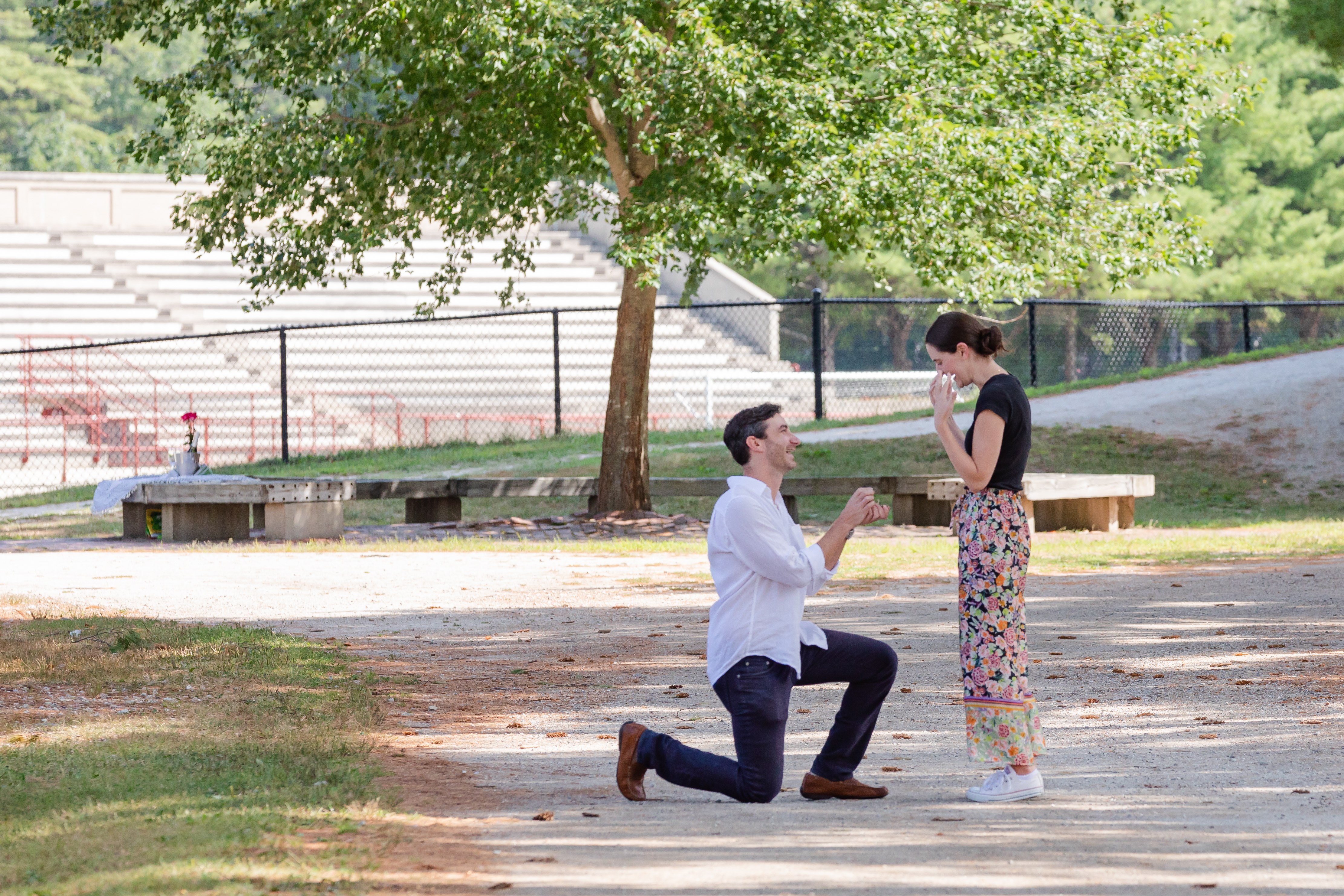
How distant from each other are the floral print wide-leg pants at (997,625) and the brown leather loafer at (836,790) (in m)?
0.35

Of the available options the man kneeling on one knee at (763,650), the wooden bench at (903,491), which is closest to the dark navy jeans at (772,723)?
the man kneeling on one knee at (763,650)

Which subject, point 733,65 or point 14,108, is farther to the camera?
point 14,108

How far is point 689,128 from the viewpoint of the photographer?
41.8 ft

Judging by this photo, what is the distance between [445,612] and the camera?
9422mm

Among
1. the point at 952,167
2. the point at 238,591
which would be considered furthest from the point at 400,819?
the point at 952,167

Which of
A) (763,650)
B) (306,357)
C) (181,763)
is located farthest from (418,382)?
(763,650)

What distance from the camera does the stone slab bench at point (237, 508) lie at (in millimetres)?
13781

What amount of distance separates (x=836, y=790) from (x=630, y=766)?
65cm

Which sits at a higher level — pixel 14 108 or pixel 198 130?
pixel 14 108

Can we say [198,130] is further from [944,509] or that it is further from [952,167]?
[944,509]

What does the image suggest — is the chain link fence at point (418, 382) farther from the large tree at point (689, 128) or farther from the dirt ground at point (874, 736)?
the dirt ground at point (874, 736)

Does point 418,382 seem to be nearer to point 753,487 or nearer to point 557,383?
point 557,383

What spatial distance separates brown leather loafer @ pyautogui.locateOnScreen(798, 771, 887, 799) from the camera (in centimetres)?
488

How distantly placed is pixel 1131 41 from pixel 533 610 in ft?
26.2
